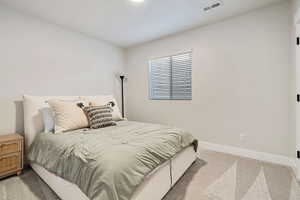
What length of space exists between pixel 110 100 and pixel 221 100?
2177 millimetres

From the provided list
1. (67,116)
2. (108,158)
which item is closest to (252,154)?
(108,158)

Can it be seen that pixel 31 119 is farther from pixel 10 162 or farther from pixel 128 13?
pixel 128 13

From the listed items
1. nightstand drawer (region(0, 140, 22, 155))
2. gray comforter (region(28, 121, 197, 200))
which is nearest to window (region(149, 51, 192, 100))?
gray comforter (region(28, 121, 197, 200))

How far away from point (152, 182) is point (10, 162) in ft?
6.50

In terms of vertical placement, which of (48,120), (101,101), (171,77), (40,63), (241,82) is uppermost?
(40,63)

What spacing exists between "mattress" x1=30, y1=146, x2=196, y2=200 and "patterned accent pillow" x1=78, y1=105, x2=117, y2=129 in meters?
0.79

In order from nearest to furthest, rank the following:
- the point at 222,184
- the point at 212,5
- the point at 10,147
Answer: the point at 222,184, the point at 10,147, the point at 212,5

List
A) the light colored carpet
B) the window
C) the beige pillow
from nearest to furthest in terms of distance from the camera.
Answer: the light colored carpet < the beige pillow < the window

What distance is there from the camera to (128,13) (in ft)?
7.98

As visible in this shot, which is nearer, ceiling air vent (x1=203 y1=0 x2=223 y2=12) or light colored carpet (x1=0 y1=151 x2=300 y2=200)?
light colored carpet (x1=0 y1=151 x2=300 y2=200)

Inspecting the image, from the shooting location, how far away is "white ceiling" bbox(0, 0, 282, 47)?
7.11 ft

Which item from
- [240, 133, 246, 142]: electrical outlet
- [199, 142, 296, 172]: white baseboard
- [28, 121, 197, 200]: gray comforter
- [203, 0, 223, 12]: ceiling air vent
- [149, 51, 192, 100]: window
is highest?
[203, 0, 223, 12]: ceiling air vent

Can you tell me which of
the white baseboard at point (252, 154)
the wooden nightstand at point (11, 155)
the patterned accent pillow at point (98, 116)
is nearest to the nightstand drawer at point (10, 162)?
the wooden nightstand at point (11, 155)

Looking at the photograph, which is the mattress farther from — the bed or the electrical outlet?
the electrical outlet
